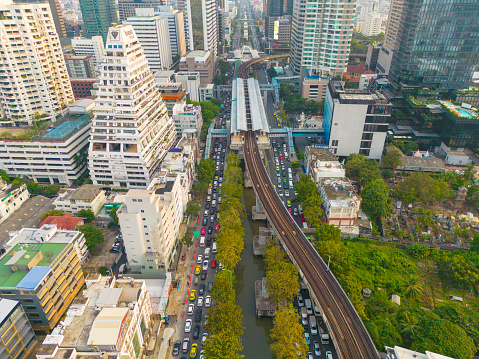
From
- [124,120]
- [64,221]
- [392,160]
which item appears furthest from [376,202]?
[64,221]

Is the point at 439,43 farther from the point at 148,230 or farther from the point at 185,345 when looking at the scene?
the point at 185,345

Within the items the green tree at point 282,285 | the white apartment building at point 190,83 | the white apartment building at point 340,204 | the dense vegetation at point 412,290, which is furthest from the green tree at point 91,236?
the white apartment building at point 190,83

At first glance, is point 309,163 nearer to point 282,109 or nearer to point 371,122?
point 371,122

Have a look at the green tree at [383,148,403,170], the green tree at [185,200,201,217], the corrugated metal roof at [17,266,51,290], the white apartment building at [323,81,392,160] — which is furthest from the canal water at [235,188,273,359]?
Answer: the green tree at [383,148,403,170]

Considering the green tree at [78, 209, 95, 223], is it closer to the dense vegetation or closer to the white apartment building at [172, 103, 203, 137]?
the white apartment building at [172, 103, 203, 137]

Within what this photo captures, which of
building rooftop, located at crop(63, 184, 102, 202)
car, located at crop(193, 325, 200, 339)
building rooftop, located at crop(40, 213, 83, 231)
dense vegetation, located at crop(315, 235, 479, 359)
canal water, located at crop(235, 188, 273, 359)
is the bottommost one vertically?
canal water, located at crop(235, 188, 273, 359)
